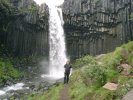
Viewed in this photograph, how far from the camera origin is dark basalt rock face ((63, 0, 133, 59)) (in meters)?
57.9

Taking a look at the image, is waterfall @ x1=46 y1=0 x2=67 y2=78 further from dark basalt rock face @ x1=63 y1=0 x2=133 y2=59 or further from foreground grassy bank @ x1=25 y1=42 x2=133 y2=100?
foreground grassy bank @ x1=25 y1=42 x2=133 y2=100

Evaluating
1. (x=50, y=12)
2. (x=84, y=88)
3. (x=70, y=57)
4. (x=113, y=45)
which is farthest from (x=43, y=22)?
(x=84, y=88)

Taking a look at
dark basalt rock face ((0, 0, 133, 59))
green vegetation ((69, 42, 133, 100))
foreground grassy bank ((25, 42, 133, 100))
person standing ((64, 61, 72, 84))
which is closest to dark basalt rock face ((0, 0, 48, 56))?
dark basalt rock face ((0, 0, 133, 59))

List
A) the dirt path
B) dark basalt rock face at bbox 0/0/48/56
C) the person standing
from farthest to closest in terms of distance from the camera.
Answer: dark basalt rock face at bbox 0/0/48/56
the person standing
the dirt path

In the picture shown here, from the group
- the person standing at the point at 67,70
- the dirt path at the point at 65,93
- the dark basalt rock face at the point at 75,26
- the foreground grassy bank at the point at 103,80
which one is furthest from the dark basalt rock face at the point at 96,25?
the foreground grassy bank at the point at 103,80

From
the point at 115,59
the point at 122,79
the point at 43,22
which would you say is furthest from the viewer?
the point at 43,22

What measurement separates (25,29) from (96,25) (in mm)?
14184

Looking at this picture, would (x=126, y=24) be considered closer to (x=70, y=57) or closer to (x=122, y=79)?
(x=70, y=57)

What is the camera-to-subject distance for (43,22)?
61.5m

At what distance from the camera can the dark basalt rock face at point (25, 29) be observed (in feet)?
193

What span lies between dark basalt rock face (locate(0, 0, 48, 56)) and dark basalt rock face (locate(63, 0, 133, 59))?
4.96m

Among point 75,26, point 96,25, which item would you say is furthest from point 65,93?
point 75,26

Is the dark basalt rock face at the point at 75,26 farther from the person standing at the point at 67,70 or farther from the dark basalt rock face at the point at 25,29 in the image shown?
the person standing at the point at 67,70

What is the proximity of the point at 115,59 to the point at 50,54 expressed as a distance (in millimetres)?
40490
